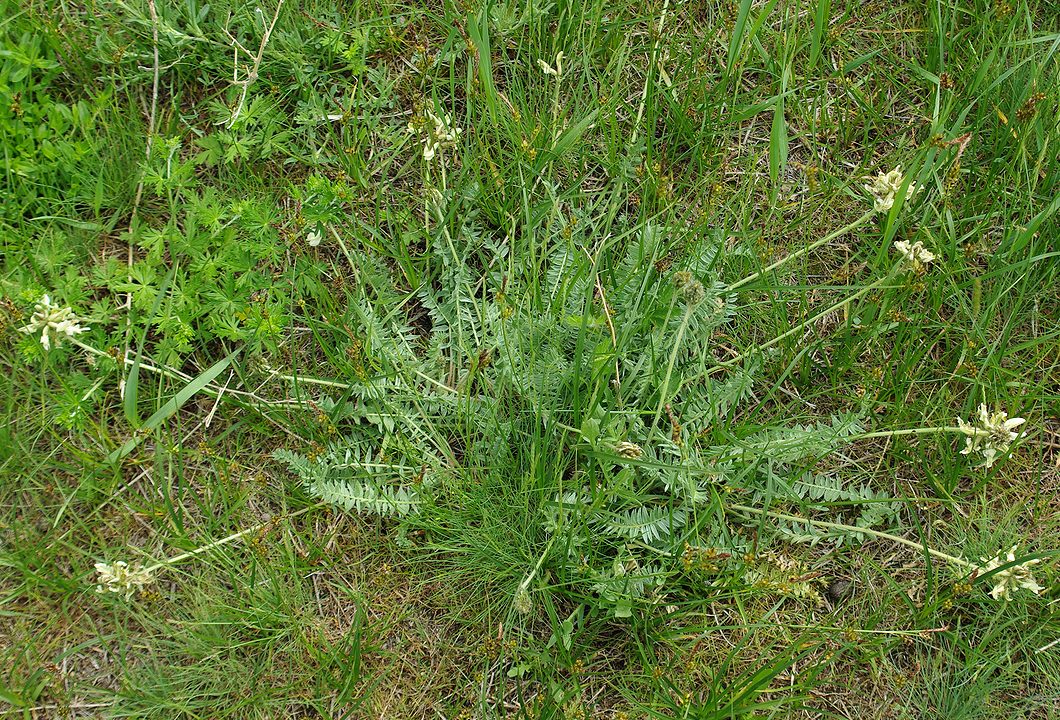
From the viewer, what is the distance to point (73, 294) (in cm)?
280

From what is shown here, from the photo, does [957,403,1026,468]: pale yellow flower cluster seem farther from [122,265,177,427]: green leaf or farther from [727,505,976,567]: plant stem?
[122,265,177,427]: green leaf

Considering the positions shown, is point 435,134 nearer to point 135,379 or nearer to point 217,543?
point 135,379

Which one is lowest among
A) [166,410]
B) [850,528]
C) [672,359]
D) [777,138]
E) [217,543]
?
[217,543]

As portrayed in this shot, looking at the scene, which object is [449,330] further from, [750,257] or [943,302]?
[943,302]

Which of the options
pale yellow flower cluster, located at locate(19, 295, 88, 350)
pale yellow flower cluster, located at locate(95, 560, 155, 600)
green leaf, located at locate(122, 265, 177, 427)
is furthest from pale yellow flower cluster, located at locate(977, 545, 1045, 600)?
pale yellow flower cluster, located at locate(19, 295, 88, 350)

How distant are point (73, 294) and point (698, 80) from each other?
215 cm

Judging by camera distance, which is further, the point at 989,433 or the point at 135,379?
the point at 135,379

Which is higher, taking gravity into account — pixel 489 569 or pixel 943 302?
pixel 943 302

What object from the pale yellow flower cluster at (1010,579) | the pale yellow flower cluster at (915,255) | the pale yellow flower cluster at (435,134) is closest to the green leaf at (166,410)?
the pale yellow flower cluster at (435,134)

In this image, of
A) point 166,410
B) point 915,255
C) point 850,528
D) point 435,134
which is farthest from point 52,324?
point 915,255

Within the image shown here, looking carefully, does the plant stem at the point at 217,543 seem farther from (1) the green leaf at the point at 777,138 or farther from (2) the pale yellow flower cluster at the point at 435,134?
(1) the green leaf at the point at 777,138

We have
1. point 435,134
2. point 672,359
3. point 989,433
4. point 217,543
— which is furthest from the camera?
point 435,134

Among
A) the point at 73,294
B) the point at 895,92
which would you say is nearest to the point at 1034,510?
the point at 895,92

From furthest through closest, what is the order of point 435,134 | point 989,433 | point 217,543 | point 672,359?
point 435,134
point 217,543
point 989,433
point 672,359
